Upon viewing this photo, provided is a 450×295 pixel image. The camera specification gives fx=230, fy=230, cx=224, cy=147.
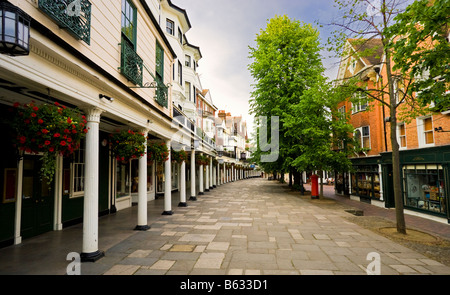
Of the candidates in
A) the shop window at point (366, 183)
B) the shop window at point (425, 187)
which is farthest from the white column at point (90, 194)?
the shop window at point (366, 183)

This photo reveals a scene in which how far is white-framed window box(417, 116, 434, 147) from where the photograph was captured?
10.8 meters

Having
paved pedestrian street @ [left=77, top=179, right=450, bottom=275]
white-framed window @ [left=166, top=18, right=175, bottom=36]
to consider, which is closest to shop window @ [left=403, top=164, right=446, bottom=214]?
paved pedestrian street @ [left=77, top=179, right=450, bottom=275]

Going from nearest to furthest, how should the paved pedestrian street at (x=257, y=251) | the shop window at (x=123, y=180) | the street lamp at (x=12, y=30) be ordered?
the street lamp at (x=12, y=30)
the paved pedestrian street at (x=257, y=251)
the shop window at (x=123, y=180)

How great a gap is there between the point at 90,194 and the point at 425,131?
13972mm

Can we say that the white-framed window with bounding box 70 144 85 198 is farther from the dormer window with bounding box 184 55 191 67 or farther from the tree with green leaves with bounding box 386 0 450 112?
the dormer window with bounding box 184 55 191 67

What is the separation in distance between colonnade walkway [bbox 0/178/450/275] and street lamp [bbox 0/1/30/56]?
12.6ft

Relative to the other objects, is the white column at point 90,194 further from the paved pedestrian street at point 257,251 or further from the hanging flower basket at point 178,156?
the hanging flower basket at point 178,156

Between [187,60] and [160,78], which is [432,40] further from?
[187,60]

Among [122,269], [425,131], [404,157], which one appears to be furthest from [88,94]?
[404,157]

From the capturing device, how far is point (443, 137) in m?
9.88

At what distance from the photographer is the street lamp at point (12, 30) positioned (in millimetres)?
2479

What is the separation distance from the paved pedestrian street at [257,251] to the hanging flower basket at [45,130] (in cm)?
240
